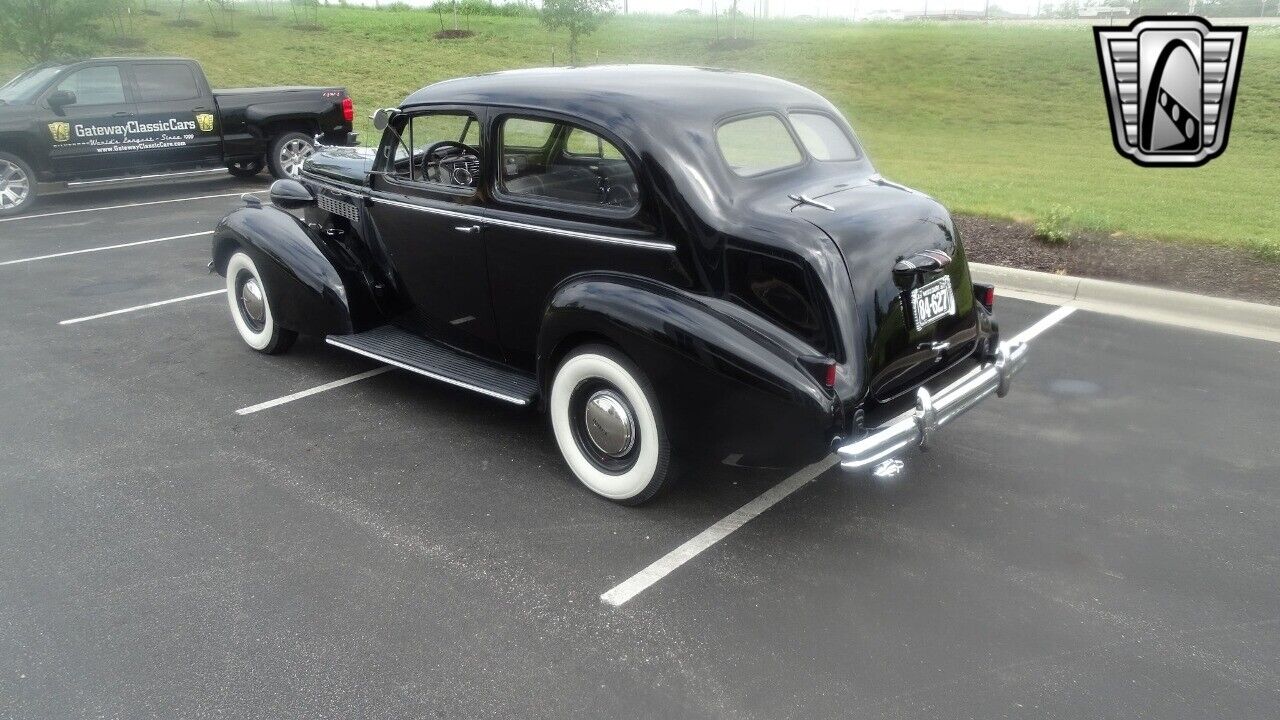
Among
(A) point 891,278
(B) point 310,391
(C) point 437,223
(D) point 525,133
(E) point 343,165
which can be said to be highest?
(D) point 525,133

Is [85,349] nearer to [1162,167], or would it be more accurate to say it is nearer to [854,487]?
[854,487]

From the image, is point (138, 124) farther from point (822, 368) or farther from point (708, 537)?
point (822, 368)

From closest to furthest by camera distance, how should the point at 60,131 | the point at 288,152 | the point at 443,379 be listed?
the point at 443,379
the point at 60,131
the point at 288,152

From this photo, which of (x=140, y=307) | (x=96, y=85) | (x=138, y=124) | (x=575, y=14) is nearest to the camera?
(x=140, y=307)

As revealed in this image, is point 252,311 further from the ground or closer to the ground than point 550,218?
closer to the ground

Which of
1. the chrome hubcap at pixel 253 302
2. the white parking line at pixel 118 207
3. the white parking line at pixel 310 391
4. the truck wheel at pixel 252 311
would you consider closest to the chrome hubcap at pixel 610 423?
the white parking line at pixel 310 391

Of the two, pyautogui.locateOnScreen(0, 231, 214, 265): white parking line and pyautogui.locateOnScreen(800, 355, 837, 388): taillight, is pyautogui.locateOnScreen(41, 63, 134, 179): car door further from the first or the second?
pyautogui.locateOnScreen(800, 355, 837, 388): taillight

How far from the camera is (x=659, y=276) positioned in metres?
3.89

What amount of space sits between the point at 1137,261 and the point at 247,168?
1239 centimetres

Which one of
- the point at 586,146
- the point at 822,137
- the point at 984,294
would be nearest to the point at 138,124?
the point at 586,146

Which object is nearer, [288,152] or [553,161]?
[553,161]

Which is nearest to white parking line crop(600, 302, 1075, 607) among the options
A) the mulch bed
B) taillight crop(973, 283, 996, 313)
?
taillight crop(973, 283, 996, 313)

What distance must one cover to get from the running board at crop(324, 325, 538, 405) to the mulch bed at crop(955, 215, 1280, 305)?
5.04 meters

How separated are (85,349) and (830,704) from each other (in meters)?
5.76
